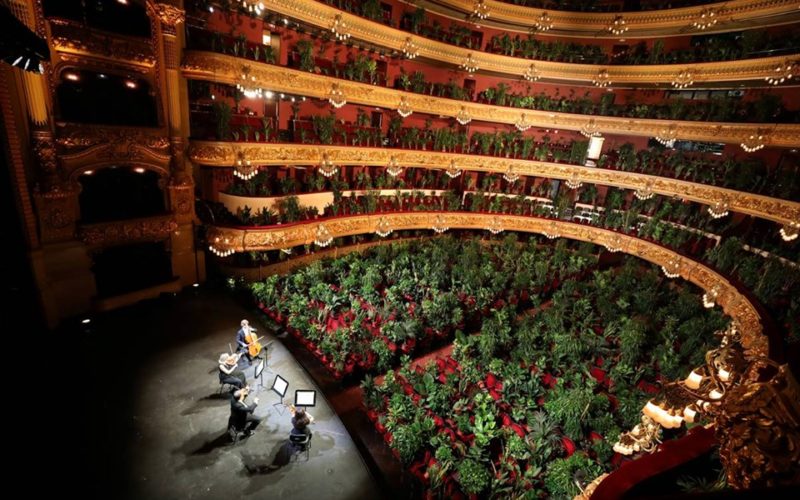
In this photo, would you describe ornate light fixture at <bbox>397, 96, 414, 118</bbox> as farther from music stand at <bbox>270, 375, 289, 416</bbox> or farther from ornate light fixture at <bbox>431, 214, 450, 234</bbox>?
music stand at <bbox>270, 375, 289, 416</bbox>

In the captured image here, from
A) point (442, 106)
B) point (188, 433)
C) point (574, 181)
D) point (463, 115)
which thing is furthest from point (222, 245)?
point (574, 181)

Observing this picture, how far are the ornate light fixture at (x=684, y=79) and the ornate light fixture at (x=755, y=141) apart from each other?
169 inches

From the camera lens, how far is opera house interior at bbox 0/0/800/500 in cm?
821

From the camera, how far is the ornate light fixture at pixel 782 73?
1457 centimetres

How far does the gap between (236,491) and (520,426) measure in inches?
297

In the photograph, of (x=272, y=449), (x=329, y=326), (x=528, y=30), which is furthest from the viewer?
(x=528, y=30)

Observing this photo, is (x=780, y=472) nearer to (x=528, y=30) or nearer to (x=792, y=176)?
(x=792, y=176)

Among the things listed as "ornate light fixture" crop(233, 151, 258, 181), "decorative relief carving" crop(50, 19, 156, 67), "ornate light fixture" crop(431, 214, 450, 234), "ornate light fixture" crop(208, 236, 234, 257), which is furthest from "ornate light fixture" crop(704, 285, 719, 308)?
"decorative relief carving" crop(50, 19, 156, 67)

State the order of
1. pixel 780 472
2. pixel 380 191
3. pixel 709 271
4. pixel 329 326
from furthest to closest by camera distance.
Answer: pixel 380 191 → pixel 709 271 → pixel 329 326 → pixel 780 472

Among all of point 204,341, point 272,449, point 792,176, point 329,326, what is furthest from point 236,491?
point 792,176

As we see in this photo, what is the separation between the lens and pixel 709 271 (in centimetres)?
1588

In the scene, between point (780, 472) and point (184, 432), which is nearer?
point (780, 472)

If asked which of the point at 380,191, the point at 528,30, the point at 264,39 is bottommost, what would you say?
the point at 380,191

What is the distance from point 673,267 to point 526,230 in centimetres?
810
